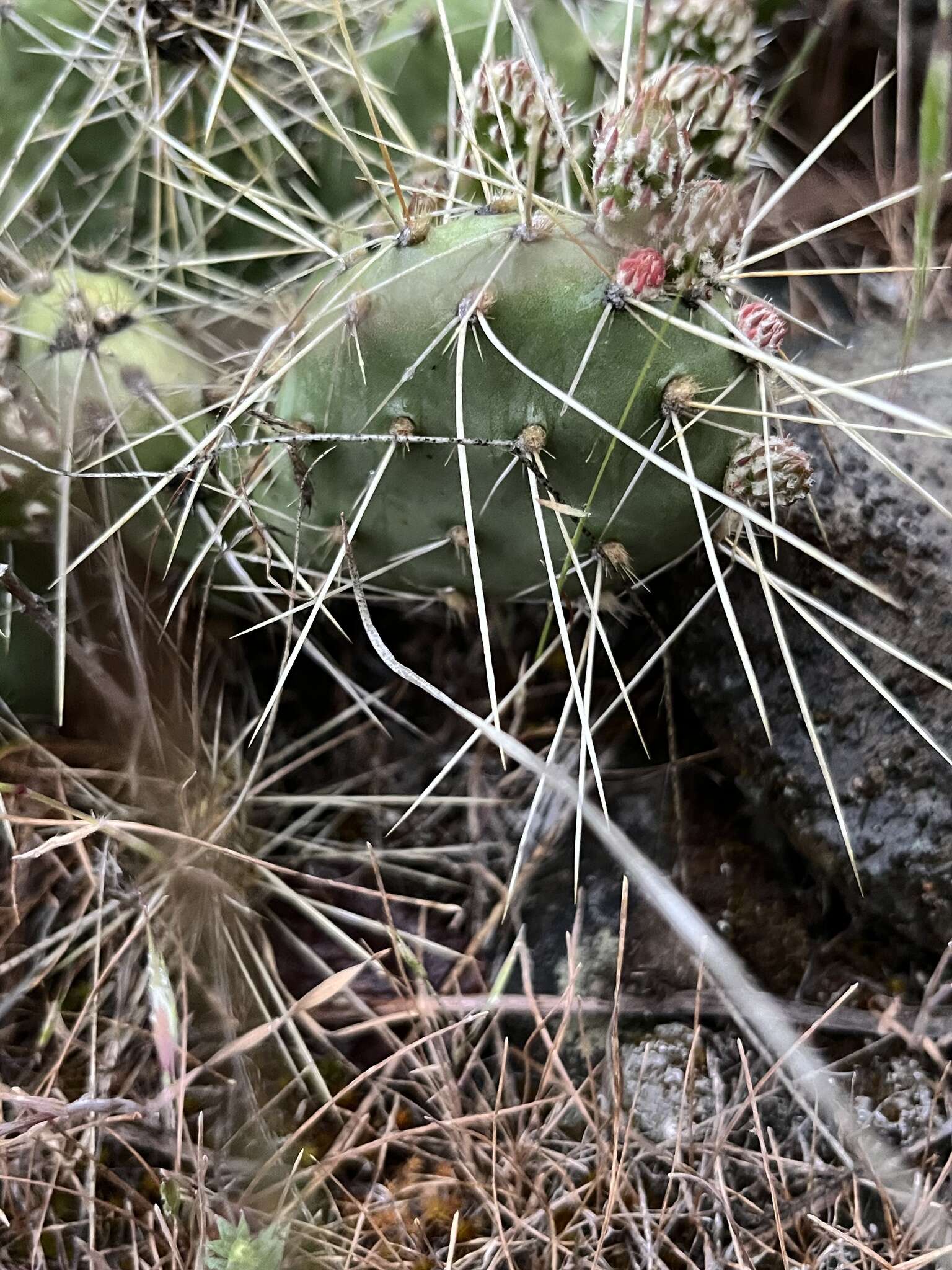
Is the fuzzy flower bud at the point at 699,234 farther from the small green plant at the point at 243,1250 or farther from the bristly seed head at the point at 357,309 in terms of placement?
the small green plant at the point at 243,1250

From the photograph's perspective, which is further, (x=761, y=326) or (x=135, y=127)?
(x=135, y=127)

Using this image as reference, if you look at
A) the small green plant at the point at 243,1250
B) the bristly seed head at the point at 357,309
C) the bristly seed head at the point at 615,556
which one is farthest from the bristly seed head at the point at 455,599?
the small green plant at the point at 243,1250

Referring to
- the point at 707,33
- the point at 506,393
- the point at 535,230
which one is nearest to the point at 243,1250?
the point at 506,393

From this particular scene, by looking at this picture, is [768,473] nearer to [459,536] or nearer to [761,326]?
[761,326]

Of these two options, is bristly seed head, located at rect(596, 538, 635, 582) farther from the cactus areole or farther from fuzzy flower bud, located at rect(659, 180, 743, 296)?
fuzzy flower bud, located at rect(659, 180, 743, 296)

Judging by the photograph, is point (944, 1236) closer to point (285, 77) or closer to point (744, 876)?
point (744, 876)

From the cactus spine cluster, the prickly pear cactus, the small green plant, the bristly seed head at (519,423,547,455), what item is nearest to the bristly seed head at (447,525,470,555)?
the cactus spine cluster
